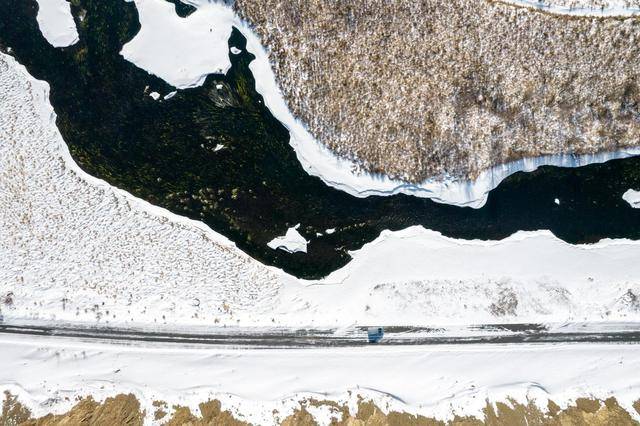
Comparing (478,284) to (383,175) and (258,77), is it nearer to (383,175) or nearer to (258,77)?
(383,175)

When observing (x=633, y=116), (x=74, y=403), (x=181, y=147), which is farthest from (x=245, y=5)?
(x=74, y=403)

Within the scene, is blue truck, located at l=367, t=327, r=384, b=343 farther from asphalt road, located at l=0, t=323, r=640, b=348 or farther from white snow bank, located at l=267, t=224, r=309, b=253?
white snow bank, located at l=267, t=224, r=309, b=253

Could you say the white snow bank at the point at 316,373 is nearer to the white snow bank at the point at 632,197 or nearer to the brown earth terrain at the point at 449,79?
the white snow bank at the point at 632,197

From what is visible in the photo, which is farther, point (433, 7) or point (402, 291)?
point (402, 291)

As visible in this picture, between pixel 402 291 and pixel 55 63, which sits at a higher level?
pixel 55 63

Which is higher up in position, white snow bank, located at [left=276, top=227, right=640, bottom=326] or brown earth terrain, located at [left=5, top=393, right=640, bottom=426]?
white snow bank, located at [left=276, top=227, right=640, bottom=326]

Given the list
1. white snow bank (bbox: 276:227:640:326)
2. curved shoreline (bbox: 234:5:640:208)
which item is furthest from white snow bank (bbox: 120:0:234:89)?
white snow bank (bbox: 276:227:640:326)

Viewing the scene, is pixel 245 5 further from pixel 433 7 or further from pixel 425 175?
pixel 425 175
